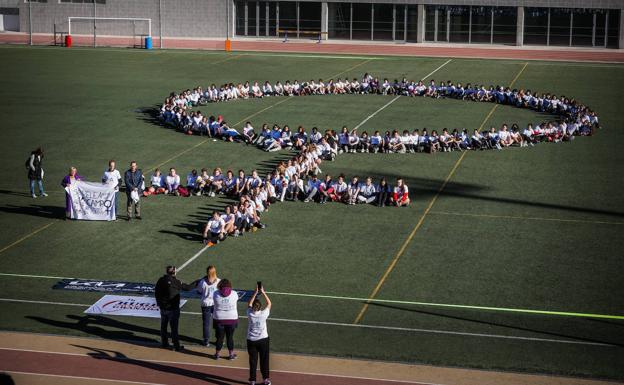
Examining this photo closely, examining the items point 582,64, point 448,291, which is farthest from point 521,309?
point 582,64

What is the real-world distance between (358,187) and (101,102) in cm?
2541

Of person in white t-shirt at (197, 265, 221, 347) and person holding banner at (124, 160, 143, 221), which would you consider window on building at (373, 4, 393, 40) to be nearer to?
person holding banner at (124, 160, 143, 221)

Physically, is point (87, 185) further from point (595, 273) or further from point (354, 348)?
point (595, 273)

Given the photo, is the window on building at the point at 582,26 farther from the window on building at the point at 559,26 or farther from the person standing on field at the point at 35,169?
the person standing on field at the point at 35,169

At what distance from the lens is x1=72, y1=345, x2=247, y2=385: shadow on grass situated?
63.2ft

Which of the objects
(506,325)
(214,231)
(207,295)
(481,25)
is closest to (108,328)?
(207,295)

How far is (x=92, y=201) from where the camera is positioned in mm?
32031

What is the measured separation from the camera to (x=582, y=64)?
7281cm

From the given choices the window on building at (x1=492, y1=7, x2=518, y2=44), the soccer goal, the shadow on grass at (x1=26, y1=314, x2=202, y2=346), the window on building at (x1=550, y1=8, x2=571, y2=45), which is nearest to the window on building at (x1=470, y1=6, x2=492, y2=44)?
the window on building at (x1=492, y1=7, x2=518, y2=44)

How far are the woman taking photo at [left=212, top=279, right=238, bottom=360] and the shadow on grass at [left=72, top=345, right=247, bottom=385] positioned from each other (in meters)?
0.93

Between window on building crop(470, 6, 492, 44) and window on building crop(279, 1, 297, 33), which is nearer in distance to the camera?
window on building crop(470, 6, 492, 44)

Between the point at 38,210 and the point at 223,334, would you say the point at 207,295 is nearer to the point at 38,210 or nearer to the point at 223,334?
the point at 223,334

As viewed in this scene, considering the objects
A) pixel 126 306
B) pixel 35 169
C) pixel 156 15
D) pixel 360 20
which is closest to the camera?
pixel 126 306

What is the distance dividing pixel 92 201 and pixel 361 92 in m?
31.0
